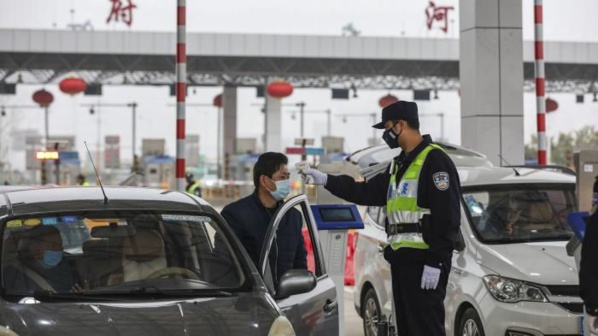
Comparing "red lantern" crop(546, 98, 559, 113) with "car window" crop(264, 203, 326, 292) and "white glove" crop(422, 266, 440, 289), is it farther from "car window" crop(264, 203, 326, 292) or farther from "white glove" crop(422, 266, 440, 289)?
"white glove" crop(422, 266, 440, 289)

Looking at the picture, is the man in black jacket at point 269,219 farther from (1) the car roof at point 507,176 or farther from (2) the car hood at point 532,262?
(1) the car roof at point 507,176

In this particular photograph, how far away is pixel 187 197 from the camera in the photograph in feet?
20.9

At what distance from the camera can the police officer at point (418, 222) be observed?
6.41m

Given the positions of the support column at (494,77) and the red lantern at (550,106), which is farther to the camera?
the red lantern at (550,106)

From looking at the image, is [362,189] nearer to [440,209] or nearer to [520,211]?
[440,209]

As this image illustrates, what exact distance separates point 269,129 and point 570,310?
1567 inches

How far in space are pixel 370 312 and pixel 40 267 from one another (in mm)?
4318

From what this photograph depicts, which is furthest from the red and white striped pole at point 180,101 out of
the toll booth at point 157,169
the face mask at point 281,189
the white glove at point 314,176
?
the toll booth at point 157,169

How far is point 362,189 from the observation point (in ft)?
23.7

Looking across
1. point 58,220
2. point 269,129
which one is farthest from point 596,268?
point 269,129

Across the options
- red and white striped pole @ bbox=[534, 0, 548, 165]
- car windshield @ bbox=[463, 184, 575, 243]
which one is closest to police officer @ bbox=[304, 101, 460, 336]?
car windshield @ bbox=[463, 184, 575, 243]

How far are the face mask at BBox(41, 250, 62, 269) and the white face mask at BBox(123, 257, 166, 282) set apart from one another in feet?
1.07

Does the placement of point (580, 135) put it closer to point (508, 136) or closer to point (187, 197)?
point (508, 136)

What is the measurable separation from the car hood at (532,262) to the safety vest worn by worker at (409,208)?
1.23m
